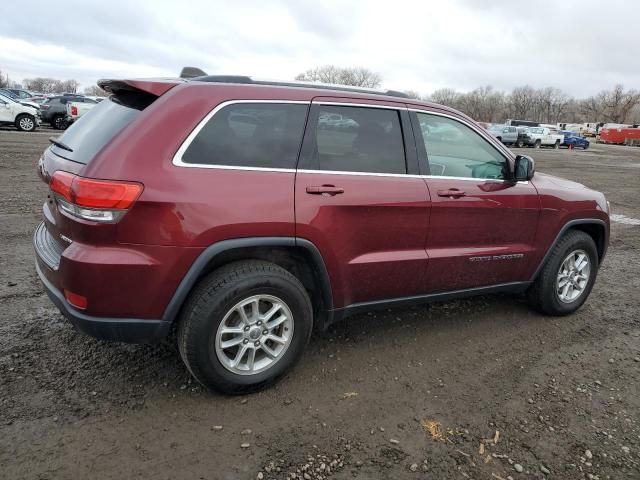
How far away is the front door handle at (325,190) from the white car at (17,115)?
2008 cm

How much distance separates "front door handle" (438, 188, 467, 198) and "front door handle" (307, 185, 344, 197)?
2.70ft

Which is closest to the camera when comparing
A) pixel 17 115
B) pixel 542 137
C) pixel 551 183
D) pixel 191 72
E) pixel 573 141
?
pixel 191 72

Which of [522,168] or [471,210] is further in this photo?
[522,168]

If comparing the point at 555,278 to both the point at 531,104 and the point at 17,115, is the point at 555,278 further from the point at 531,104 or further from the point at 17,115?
the point at 531,104

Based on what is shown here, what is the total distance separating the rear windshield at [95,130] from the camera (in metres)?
2.69

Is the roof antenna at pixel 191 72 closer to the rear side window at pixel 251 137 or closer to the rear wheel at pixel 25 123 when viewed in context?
the rear side window at pixel 251 137

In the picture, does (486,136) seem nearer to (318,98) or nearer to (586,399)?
(318,98)

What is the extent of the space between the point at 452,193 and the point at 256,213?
58.7 inches

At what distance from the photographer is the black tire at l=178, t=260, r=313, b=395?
8.84ft

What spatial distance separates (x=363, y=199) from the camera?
3076 mm

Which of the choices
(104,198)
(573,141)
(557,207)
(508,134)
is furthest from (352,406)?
(573,141)

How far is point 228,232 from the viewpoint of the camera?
2666mm

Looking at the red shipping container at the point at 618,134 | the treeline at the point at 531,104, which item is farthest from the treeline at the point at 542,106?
the red shipping container at the point at 618,134

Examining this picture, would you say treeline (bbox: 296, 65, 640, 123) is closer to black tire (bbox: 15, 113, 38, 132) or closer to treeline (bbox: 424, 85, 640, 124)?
treeline (bbox: 424, 85, 640, 124)
